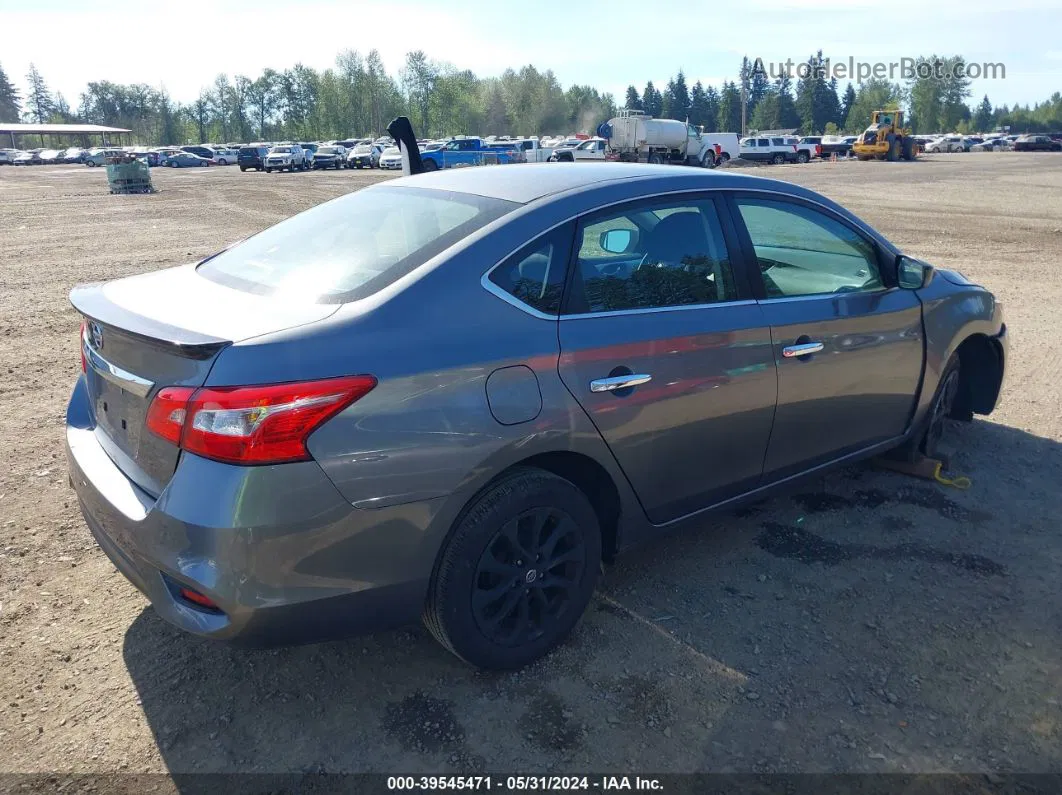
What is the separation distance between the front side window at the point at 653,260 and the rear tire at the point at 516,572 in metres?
0.73

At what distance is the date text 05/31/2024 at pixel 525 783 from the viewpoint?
246 cm

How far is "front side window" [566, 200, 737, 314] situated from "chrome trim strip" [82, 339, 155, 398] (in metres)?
1.47

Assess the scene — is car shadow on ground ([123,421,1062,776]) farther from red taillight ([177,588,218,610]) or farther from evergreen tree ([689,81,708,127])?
evergreen tree ([689,81,708,127])

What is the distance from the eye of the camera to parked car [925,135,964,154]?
77.0 m

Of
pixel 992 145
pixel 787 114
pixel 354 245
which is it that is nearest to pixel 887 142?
pixel 992 145

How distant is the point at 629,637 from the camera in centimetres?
319

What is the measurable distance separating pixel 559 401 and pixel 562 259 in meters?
0.54

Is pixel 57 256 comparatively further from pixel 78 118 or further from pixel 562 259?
pixel 78 118

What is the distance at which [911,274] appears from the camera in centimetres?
407

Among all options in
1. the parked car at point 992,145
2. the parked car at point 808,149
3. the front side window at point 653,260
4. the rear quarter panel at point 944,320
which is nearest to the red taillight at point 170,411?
the front side window at point 653,260

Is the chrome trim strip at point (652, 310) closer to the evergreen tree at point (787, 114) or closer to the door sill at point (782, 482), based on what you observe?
the door sill at point (782, 482)

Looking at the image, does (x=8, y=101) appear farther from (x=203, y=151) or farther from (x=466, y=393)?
(x=466, y=393)

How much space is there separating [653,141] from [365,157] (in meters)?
20.6

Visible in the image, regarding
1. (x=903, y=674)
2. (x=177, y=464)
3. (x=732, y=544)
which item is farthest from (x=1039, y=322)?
(x=177, y=464)
